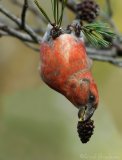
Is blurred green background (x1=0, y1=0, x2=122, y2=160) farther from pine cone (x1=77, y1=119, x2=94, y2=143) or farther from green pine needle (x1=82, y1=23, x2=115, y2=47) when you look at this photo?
pine cone (x1=77, y1=119, x2=94, y2=143)

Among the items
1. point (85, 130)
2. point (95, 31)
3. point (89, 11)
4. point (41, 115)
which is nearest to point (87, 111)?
point (85, 130)

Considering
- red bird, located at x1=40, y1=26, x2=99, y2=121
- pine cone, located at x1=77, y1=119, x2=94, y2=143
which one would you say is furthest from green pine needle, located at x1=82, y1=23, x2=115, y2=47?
pine cone, located at x1=77, y1=119, x2=94, y2=143

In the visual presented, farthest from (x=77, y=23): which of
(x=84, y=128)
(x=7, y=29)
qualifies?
(x=7, y=29)

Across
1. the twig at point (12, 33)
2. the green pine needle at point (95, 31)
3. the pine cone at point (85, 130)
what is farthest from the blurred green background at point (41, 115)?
the pine cone at point (85, 130)

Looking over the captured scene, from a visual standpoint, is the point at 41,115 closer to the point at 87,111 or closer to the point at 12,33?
the point at 12,33

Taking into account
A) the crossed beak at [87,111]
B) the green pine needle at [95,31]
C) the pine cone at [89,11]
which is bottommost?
the pine cone at [89,11]

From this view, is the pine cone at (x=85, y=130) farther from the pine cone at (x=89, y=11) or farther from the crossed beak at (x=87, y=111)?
the pine cone at (x=89, y=11)
